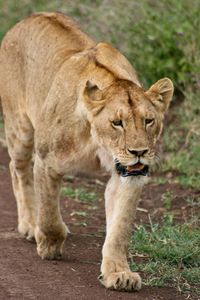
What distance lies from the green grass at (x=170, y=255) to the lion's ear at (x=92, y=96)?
106cm

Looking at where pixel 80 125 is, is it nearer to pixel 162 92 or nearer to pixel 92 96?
pixel 92 96

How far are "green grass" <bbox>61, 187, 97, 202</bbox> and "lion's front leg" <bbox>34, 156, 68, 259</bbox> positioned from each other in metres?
1.92

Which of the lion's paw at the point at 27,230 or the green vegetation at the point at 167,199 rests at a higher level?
the lion's paw at the point at 27,230

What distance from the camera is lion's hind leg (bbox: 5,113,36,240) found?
22.3ft

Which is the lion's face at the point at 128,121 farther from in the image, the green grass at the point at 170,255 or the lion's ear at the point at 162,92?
the green grass at the point at 170,255

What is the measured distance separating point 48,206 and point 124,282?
0.71m

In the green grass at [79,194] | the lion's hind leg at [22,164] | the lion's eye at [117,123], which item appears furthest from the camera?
the green grass at [79,194]

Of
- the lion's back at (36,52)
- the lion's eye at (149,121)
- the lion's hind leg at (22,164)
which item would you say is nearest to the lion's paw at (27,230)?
the lion's hind leg at (22,164)

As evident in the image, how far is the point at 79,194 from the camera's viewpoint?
316 inches

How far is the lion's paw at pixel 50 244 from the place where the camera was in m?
6.01

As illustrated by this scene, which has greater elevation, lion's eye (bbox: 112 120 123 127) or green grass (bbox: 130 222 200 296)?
lion's eye (bbox: 112 120 123 127)

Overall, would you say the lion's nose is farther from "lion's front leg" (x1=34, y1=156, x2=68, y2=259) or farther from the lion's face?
"lion's front leg" (x1=34, y1=156, x2=68, y2=259)

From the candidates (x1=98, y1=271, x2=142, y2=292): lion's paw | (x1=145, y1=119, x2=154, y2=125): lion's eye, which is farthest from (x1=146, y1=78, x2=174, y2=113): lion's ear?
(x1=98, y1=271, x2=142, y2=292): lion's paw

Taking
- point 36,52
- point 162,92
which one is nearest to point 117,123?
point 162,92
